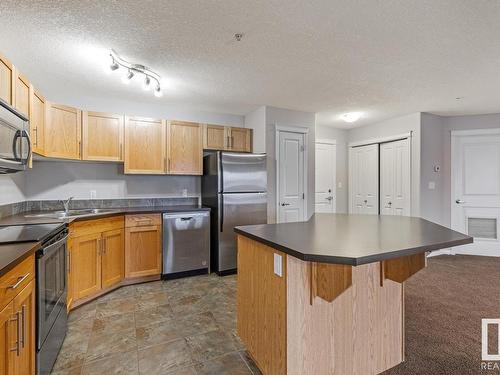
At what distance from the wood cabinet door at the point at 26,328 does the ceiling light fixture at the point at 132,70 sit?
76.4 inches

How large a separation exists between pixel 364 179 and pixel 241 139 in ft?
9.35

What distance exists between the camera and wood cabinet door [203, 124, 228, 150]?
154 inches

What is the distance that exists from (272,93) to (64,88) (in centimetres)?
264

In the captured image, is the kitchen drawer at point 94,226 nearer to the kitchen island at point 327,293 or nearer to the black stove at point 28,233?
the black stove at point 28,233

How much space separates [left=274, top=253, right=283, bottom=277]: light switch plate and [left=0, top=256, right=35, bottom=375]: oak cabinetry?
1.26 m

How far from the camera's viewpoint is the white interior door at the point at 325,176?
5477mm

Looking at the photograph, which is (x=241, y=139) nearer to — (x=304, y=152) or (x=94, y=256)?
(x=304, y=152)

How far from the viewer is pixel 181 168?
377 centimetres

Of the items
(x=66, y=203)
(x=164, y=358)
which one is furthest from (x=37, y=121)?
(x=164, y=358)

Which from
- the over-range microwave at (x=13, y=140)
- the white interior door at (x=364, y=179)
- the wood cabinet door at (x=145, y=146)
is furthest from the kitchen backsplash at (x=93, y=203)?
the white interior door at (x=364, y=179)

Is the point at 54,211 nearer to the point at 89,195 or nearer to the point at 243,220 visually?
the point at 89,195

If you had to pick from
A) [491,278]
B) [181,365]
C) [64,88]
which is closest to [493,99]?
[491,278]

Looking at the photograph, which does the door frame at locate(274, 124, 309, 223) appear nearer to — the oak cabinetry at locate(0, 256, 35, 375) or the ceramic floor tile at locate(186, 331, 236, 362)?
the ceramic floor tile at locate(186, 331, 236, 362)

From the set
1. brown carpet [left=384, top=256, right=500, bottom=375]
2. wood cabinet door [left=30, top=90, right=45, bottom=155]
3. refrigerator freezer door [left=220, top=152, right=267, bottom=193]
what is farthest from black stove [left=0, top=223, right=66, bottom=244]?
brown carpet [left=384, top=256, right=500, bottom=375]
